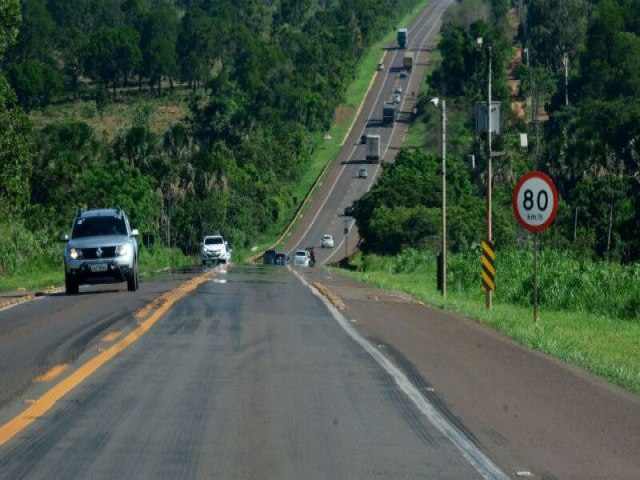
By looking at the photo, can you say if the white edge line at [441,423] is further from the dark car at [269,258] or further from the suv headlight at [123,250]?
the dark car at [269,258]

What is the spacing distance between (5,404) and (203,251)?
66801mm

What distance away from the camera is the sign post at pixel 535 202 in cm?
2388

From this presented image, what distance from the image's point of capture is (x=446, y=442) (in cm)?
1127

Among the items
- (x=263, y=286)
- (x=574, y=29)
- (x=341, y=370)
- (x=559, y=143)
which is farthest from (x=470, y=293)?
(x=574, y=29)

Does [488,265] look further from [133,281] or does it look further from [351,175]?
[351,175]

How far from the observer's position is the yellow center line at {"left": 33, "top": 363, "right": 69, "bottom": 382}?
14848mm

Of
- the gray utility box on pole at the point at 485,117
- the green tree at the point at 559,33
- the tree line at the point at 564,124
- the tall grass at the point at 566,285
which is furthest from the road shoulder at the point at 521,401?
the green tree at the point at 559,33

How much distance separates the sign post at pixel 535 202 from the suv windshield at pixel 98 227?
1361 cm

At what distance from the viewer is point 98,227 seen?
1378 inches

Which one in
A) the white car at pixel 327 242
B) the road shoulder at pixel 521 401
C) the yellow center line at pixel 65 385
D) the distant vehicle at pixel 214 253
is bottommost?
the road shoulder at pixel 521 401

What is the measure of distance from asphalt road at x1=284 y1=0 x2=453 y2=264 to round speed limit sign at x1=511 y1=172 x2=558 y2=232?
91691 millimetres

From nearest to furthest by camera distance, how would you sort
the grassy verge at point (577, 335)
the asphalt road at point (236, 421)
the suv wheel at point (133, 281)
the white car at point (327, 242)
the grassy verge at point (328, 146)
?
the asphalt road at point (236, 421) < the grassy verge at point (577, 335) < the suv wheel at point (133, 281) < the white car at point (327, 242) < the grassy verge at point (328, 146)

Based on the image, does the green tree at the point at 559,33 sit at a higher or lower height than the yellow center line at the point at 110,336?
higher

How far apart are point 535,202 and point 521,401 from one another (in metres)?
10.5
